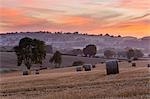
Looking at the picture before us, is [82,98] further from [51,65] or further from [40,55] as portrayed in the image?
[51,65]

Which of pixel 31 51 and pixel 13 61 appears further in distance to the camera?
pixel 13 61

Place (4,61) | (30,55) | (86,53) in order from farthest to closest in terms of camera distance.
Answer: (86,53)
(4,61)
(30,55)

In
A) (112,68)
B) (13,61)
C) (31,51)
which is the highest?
(31,51)

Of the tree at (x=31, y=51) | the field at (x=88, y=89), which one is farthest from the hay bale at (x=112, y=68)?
the tree at (x=31, y=51)

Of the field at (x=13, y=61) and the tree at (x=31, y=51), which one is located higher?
the tree at (x=31, y=51)

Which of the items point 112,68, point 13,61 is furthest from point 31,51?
point 112,68

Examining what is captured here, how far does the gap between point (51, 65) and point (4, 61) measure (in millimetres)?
13797

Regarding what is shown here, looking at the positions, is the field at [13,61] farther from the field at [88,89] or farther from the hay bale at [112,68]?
the field at [88,89]

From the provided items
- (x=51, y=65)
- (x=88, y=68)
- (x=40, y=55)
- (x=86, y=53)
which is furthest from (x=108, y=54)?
(x=88, y=68)

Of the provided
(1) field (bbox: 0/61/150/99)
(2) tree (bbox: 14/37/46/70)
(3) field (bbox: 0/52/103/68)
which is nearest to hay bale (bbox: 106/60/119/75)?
(1) field (bbox: 0/61/150/99)

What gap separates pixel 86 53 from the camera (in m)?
142

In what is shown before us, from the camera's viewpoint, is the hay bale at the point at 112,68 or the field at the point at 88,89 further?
the hay bale at the point at 112,68

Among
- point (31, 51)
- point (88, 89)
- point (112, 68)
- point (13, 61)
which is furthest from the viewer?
point (13, 61)

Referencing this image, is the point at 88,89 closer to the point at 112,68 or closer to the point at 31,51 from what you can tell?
the point at 112,68
